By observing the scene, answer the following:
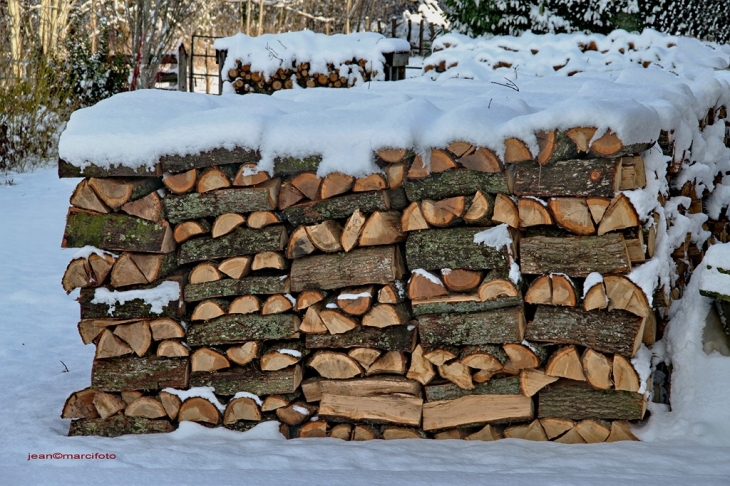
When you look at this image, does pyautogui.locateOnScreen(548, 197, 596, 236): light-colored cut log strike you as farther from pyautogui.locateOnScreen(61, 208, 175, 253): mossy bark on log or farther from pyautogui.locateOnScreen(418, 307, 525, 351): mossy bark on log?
pyautogui.locateOnScreen(61, 208, 175, 253): mossy bark on log

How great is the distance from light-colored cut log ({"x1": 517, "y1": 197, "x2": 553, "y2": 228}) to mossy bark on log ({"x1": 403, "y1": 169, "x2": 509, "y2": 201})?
0.09m

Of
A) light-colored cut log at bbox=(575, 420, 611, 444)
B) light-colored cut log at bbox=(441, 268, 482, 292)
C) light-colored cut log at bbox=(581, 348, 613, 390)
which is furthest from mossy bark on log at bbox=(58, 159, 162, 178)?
light-colored cut log at bbox=(575, 420, 611, 444)

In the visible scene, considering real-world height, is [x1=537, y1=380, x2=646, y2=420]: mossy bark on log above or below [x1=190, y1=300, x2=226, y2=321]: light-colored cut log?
below

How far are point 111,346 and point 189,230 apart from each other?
618 millimetres

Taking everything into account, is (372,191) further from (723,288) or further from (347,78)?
(347,78)

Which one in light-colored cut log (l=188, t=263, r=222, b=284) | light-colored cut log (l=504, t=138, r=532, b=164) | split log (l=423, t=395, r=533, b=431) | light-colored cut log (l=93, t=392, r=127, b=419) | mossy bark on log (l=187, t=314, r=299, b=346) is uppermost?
light-colored cut log (l=504, t=138, r=532, b=164)

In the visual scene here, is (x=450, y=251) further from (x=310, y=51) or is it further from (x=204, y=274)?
(x=310, y=51)

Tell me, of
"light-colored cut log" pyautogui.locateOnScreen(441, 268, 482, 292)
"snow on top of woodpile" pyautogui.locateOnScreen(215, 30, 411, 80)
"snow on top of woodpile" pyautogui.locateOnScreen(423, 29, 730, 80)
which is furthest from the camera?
"snow on top of woodpile" pyautogui.locateOnScreen(215, 30, 411, 80)

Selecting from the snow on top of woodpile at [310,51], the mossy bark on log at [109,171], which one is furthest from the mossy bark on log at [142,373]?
the snow on top of woodpile at [310,51]

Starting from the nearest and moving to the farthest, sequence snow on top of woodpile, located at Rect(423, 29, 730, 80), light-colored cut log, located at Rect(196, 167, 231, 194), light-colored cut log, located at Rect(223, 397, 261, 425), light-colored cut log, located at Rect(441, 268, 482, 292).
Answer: light-colored cut log, located at Rect(441, 268, 482, 292)
light-colored cut log, located at Rect(196, 167, 231, 194)
light-colored cut log, located at Rect(223, 397, 261, 425)
snow on top of woodpile, located at Rect(423, 29, 730, 80)

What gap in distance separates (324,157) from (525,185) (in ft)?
2.61

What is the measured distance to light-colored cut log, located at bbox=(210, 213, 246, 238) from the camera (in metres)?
3.06

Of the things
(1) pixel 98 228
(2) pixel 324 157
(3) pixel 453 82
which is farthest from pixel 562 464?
(3) pixel 453 82

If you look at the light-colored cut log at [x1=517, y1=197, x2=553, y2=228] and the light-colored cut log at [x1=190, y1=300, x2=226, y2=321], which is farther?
the light-colored cut log at [x1=190, y1=300, x2=226, y2=321]
